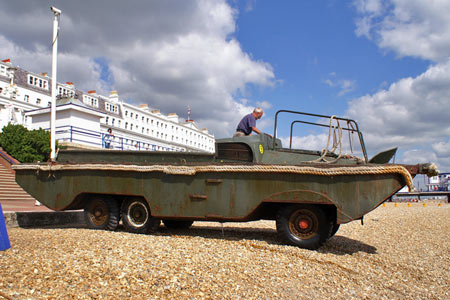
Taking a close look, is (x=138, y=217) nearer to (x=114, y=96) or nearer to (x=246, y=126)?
(x=246, y=126)

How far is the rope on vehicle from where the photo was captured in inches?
227

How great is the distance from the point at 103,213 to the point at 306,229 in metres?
4.33

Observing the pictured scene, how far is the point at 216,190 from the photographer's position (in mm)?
6562

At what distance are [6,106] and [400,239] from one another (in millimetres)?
42777

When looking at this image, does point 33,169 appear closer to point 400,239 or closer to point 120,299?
point 120,299

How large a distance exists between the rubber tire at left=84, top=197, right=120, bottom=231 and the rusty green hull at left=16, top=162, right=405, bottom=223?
7.4 inches

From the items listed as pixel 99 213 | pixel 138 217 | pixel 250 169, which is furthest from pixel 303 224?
pixel 99 213

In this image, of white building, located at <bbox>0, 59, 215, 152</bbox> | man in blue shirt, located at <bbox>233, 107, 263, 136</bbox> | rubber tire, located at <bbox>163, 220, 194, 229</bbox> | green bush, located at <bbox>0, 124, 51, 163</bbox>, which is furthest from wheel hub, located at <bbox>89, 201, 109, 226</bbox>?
green bush, located at <bbox>0, 124, 51, 163</bbox>

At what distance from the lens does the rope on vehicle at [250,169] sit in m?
5.76

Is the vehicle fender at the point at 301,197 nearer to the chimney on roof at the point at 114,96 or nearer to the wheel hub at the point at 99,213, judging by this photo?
the wheel hub at the point at 99,213

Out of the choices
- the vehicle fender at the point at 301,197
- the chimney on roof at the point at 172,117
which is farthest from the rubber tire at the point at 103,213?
the chimney on roof at the point at 172,117

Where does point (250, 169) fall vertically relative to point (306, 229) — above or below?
above

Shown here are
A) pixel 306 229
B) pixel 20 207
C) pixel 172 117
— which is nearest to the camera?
pixel 306 229

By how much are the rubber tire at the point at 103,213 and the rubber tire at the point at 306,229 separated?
3.50 meters
